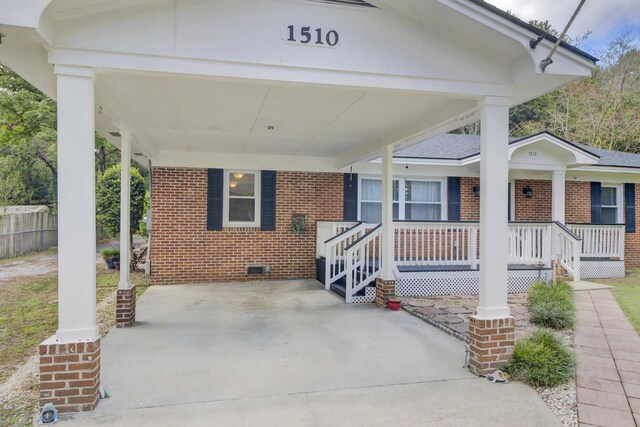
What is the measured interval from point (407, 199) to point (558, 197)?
11.6ft

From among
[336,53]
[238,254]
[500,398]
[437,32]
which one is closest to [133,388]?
[500,398]

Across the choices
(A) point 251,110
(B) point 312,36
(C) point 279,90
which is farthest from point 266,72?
(A) point 251,110

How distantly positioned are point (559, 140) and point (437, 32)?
22.3 feet

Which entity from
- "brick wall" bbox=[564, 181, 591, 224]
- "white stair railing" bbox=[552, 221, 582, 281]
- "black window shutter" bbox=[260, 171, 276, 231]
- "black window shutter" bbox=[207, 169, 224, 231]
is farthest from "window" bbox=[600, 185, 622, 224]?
"black window shutter" bbox=[207, 169, 224, 231]

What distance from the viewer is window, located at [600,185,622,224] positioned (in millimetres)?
11570

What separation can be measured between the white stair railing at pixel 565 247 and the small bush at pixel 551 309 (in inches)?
106

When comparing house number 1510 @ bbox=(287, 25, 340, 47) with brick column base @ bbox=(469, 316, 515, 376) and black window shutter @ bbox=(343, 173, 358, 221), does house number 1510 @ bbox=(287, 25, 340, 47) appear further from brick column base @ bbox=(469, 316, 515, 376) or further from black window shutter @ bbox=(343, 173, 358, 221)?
black window shutter @ bbox=(343, 173, 358, 221)

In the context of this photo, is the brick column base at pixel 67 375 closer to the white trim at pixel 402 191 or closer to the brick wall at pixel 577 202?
the white trim at pixel 402 191

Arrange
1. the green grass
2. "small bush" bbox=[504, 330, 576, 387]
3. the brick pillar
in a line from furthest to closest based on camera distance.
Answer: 1. the green grass
2. the brick pillar
3. "small bush" bbox=[504, 330, 576, 387]

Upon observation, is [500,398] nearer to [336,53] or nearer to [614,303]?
[336,53]

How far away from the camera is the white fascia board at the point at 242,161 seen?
9.12 meters

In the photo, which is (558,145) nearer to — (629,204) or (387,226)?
(629,204)

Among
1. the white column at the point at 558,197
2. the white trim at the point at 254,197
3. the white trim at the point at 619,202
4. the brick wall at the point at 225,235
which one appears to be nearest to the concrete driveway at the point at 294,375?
the brick wall at the point at 225,235

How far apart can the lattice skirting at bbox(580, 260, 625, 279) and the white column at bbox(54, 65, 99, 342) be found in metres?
10.5
